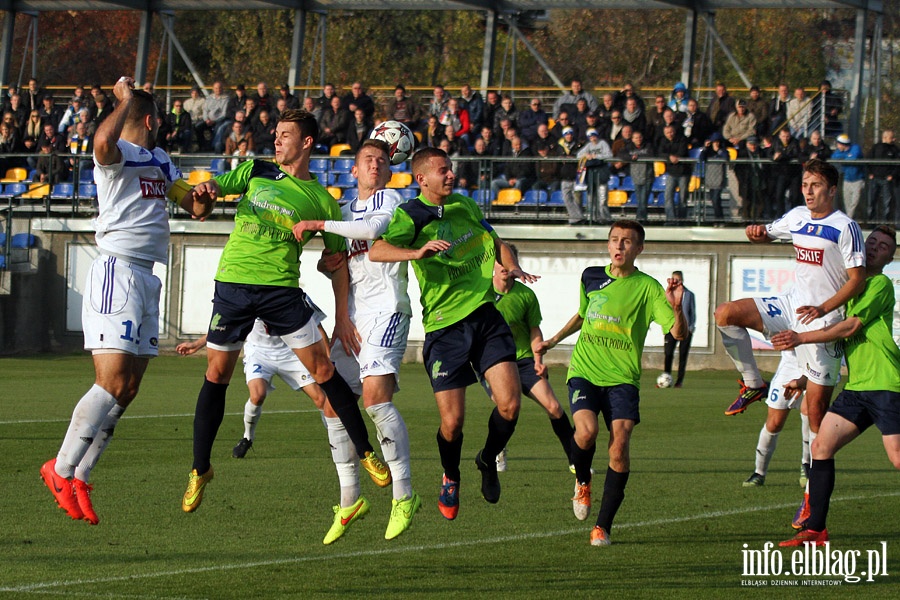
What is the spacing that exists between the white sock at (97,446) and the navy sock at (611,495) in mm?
2983

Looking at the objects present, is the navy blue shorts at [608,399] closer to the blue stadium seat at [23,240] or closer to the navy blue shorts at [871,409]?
the navy blue shorts at [871,409]

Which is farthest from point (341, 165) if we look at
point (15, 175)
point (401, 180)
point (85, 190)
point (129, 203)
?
point (129, 203)

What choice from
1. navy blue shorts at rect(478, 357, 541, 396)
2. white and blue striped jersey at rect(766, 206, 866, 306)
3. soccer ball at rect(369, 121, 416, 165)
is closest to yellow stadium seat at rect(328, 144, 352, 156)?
navy blue shorts at rect(478, 357, 541, 396)

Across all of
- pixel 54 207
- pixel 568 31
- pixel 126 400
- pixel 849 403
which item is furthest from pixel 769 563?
pixel 568 31

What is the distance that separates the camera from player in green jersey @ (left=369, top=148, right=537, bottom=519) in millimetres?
8492

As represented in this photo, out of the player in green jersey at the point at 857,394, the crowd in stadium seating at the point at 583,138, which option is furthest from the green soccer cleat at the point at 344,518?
the crowd in stadium seating at the point at 583,138

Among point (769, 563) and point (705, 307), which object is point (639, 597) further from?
point (705, 307)

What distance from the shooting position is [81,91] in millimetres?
29781

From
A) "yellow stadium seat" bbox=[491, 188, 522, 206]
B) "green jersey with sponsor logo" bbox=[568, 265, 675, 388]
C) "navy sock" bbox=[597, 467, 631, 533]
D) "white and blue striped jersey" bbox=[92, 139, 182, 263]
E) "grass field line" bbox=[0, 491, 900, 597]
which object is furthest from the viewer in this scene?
"yellow stadium seat" bbox=[491, 188, 522, 206]

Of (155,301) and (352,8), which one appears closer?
(155,301)

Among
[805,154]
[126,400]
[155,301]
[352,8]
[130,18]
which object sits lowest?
[126,400]

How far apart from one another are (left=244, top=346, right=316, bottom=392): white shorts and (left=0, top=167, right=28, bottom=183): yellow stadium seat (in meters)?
17.7

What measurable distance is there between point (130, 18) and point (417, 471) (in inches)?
1935

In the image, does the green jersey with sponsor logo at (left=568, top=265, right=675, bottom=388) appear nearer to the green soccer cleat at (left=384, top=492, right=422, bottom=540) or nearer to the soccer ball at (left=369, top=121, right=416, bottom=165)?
the green soccer cleat at (left=384, top=492, right=422, bottom=540)
